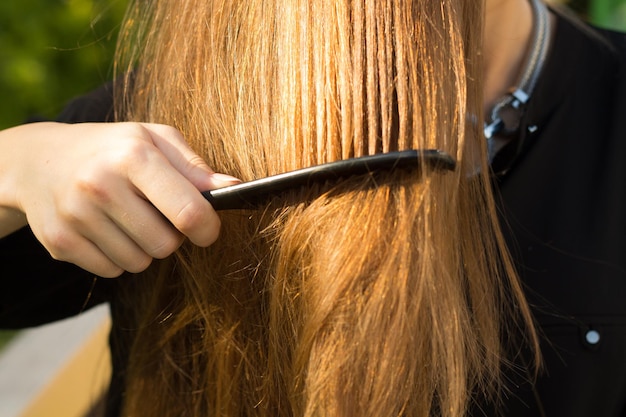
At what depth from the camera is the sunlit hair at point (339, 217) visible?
674mm

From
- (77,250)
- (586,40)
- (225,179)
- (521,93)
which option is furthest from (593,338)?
(77,250)

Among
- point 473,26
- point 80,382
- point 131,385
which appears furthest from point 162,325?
point 80,382

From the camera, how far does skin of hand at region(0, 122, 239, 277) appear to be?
0.67m

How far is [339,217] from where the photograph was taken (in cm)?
68

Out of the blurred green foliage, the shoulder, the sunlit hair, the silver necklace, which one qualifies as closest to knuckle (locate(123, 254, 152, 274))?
the sunlit hair

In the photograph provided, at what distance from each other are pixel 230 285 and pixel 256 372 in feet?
0.35

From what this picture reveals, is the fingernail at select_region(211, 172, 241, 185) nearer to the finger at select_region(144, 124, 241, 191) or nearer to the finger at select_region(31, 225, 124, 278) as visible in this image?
the finger at select_region(144, 124, 241, 191)

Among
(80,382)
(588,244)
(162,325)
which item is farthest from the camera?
(80,382)

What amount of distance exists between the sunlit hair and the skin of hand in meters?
0.08

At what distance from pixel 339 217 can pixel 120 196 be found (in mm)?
217

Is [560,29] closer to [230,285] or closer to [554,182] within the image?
[554,182]

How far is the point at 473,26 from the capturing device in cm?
78

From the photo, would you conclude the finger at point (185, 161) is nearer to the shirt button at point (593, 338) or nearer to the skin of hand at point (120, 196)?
the skin of hand at point (120, 196)

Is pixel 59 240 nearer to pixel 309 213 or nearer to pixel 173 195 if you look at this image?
pixel 173 195
